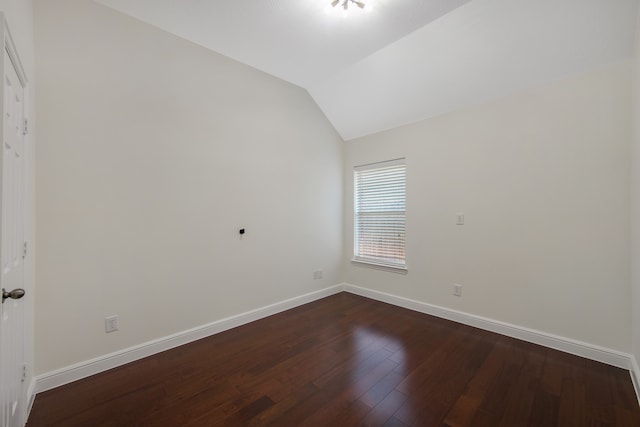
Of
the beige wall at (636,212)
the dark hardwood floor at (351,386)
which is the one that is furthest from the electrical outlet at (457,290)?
the beige wall at (636,212)

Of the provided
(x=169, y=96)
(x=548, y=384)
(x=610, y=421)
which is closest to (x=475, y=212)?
(x=548, y=384)

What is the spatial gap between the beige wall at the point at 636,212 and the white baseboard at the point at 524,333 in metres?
0.19

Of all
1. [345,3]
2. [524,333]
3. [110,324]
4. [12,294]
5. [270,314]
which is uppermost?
[345,3]

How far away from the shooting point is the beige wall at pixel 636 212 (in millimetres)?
1883

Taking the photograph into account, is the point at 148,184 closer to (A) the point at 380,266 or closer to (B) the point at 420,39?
(B) the point at 420,39

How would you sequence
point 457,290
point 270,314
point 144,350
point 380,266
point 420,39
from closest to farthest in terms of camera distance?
point 144,350 < point 420,39 < point 457,290 < point 270,314 < point 380,266

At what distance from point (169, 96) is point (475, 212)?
3.33 m

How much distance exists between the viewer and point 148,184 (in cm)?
235

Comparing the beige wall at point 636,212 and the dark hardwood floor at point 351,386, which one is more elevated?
the beige wall at point 636,212

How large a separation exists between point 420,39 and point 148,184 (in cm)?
286

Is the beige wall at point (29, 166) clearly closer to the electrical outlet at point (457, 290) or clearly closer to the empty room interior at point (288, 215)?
the empty room interior at point (288, 215)

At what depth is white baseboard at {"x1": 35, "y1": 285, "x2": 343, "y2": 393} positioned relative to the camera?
1924mm

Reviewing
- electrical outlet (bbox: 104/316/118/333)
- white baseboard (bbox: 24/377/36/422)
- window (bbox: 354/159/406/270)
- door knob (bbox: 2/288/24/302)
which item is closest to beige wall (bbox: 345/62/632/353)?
window (bbox: 354/159/406/270)

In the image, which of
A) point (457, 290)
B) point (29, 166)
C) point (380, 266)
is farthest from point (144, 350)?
point (457, 290)
